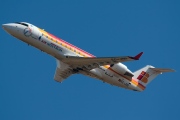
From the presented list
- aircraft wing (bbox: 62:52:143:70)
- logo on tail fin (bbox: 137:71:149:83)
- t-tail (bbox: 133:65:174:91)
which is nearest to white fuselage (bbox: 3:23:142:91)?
aircraft wing (bbox: 62:52:143:70)

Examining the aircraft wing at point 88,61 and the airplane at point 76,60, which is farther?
the airplane at point 76,60

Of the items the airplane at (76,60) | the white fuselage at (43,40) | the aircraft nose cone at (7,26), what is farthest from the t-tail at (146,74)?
the aircraft nose cone at (7,26)

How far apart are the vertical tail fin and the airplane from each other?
0.10 meters

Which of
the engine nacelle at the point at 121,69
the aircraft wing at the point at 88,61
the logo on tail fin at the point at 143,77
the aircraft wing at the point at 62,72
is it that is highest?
the logo on tail fin at the point at 143,77

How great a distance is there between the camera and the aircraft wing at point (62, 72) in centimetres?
2988

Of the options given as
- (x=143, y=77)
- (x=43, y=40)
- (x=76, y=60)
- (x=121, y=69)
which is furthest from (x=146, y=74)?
(x=43, y=40)

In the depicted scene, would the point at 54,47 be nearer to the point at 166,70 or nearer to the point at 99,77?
the point at 99,77

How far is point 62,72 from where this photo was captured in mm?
31031

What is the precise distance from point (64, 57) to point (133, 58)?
5558 millimetres

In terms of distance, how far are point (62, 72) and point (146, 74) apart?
705cm

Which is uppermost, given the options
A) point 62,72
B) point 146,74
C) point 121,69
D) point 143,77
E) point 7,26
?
point 146,74

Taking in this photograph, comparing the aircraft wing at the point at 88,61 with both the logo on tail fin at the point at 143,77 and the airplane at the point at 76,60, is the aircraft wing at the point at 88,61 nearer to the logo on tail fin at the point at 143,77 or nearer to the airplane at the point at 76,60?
the airplane at the point at 76,60

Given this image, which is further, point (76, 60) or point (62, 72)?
point (62, 72)

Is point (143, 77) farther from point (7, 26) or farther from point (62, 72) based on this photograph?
point (7, 26)
